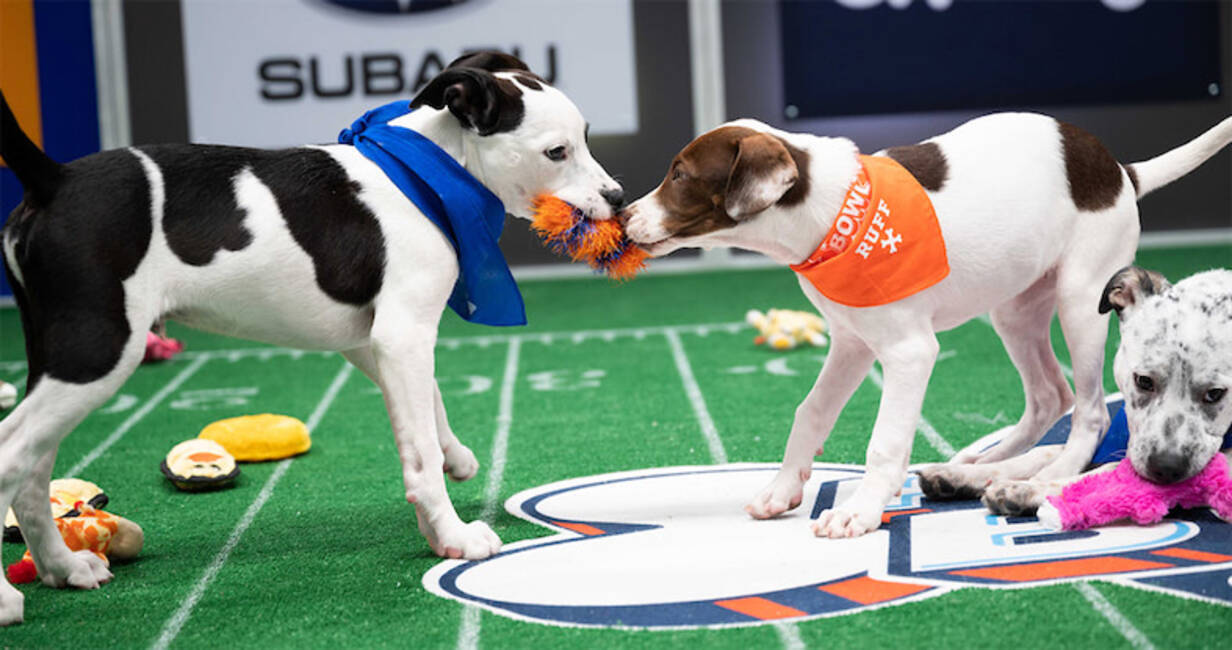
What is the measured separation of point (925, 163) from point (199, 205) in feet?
7.18

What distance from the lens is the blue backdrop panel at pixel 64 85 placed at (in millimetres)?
13055

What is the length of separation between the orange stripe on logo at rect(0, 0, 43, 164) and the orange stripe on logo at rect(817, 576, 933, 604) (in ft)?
34.2

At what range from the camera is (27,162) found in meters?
3.47

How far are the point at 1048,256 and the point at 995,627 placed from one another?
1.58m

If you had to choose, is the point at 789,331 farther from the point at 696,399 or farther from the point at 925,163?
the point at 925,163

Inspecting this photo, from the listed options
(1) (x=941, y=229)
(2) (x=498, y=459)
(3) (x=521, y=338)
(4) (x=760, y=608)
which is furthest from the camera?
(3) (x=521, y=338)

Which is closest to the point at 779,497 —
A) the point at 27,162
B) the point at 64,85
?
the point at 27,162

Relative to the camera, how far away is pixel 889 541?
378 cm

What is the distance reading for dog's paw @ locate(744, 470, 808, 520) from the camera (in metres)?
4.16

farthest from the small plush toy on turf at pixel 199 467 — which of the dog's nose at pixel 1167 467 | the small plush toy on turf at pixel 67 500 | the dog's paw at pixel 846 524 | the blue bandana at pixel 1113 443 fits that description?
the dog's nose at pixel 1167 467

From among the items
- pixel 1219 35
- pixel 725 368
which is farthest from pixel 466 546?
pixel 1219 35

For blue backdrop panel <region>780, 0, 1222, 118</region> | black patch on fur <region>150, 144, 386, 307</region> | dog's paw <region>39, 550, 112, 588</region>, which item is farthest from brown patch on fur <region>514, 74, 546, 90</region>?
blue backdrop panel <region>780, 0, 1222, 118</region>

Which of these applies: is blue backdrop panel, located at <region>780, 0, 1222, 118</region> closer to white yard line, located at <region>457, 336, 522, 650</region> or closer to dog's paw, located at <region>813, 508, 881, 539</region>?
white yard line, located at <region>457, 336, 522, 650</region>

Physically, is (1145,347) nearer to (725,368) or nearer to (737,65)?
(725,368)
